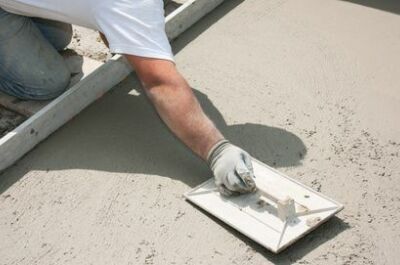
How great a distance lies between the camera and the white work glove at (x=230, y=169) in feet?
8.25

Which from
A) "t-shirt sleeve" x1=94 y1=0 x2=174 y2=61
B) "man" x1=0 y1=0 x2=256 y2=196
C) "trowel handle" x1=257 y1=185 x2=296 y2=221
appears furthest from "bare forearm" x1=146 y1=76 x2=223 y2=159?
"trowel handle" x1=257 y1=185 x2=296 y2=221

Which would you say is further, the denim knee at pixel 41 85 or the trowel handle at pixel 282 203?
the denim knee at pixel 41 85

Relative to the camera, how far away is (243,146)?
2.94 metres

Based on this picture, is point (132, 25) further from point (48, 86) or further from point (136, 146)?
point (48, 86)

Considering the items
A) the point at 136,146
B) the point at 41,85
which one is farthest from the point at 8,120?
the point at 136,146

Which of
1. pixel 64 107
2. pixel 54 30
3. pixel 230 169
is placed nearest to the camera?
pixel 230 169

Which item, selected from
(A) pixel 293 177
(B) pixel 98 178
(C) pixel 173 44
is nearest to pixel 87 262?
(B) pixel 98 178

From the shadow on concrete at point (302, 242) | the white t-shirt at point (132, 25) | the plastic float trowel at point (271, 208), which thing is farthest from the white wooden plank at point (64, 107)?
the shadow on concrete at point (302, 242)

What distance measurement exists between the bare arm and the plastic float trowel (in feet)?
0.69

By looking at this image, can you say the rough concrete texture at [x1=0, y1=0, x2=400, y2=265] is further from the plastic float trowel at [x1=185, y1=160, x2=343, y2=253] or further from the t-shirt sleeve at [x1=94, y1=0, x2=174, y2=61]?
the t-shirt sleeve at [x1=94, y1=0, x2=174, y2=61]

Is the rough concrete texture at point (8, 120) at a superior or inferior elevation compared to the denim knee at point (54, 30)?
inferior

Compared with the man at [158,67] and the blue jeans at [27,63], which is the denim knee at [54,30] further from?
the man at [158,67]

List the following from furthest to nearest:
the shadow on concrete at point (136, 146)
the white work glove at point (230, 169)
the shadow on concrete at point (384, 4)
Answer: the shadow on concrete at point (384, 4), the shadow on concrete at point (136, 146), the white work glove at point (230, 169)

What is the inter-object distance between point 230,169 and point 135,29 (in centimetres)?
73
